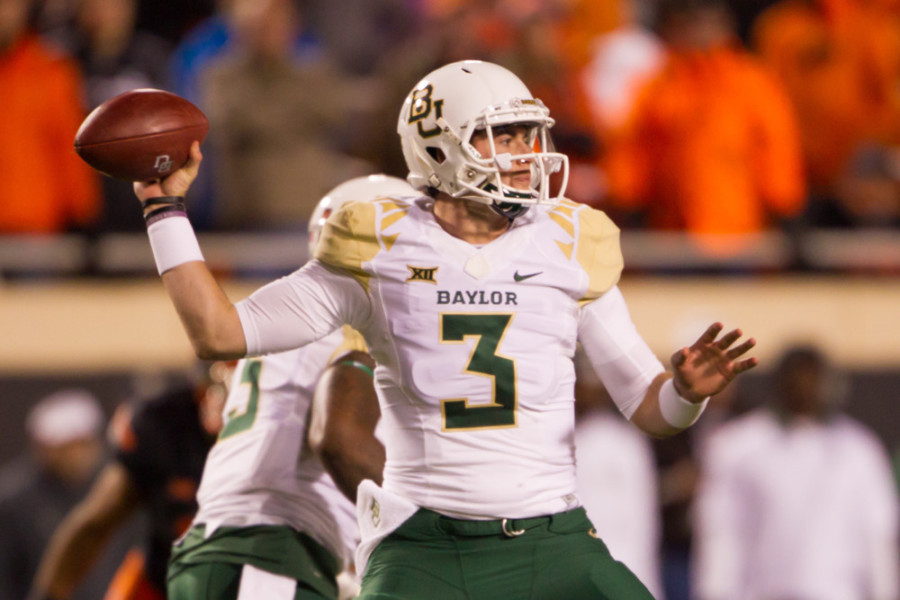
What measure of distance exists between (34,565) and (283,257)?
76.9 inches

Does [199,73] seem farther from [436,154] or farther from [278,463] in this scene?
[436,154]

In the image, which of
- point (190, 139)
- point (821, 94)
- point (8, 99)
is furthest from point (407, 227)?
point (821, 94)

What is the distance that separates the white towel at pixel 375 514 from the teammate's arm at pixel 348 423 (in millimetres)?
150

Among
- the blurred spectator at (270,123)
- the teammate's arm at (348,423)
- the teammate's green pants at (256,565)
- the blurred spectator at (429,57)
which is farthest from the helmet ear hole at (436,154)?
the blurred spectator at (270,123)

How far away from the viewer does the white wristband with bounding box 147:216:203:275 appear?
3080mm

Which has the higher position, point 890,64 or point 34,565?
point 890,64

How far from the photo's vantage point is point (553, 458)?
3.17 meters

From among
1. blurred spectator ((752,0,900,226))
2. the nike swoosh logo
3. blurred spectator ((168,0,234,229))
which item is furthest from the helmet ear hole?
blurred spectator ((752,0,900,226))

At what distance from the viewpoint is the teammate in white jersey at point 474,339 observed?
10.0ft

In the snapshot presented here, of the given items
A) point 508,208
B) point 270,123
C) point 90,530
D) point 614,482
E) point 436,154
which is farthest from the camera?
point 270,123

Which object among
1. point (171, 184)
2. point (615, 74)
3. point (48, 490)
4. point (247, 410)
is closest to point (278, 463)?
point (247, 410)

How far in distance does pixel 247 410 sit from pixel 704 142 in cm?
433

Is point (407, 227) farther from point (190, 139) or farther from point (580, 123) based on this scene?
point (580, 123)

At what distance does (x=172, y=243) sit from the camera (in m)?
3.09
